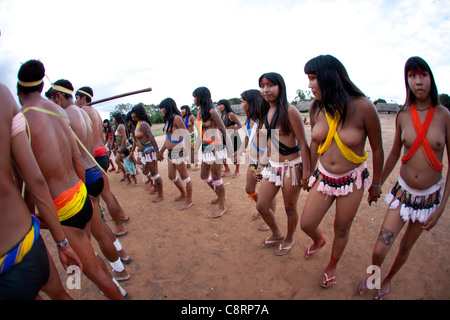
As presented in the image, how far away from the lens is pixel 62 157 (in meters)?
1.95

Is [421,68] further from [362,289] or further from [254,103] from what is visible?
[362,289]

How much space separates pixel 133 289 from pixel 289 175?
2271mm

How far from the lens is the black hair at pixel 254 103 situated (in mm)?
3566

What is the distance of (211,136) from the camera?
455cm

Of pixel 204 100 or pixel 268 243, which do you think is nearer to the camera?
pixel 268 243

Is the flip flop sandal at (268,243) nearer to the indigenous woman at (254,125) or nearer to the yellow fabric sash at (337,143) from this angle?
the indigenous woman at (254,125)

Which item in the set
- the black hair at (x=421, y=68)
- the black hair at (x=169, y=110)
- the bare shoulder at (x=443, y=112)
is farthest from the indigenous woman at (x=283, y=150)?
the black hair at (x=169, y=110)

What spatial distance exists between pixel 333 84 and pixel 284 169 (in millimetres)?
1129

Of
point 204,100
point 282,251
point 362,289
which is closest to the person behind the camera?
point 362,289

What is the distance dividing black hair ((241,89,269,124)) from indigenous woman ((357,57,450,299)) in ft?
5.66

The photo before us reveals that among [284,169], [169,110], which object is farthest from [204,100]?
[284,169]

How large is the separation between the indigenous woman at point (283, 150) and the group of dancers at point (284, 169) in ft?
0.04

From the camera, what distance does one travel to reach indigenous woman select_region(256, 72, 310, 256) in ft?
9.29
